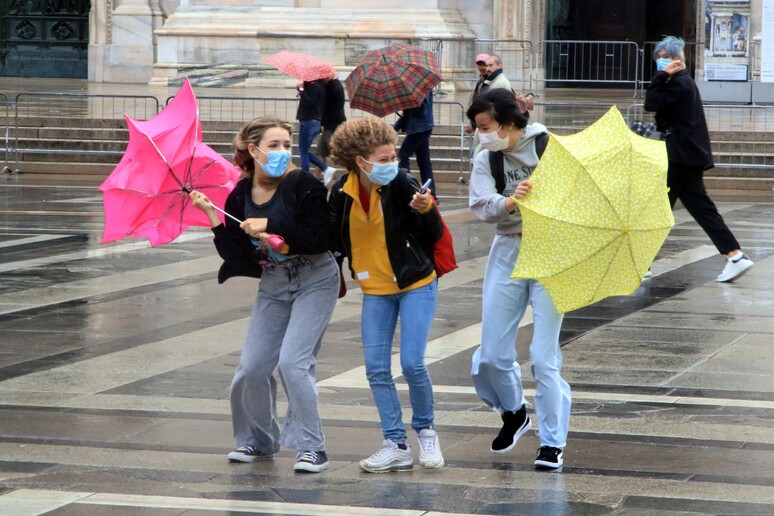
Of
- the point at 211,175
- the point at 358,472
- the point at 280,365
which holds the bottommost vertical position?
the point at 358,472

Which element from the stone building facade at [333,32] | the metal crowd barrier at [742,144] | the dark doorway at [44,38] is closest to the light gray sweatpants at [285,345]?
the metal crowd barrier at [742,144]

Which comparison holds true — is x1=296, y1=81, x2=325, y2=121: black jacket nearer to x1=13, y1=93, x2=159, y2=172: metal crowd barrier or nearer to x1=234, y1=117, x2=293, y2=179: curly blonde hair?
x1=13, y1=93, x2=159, y2=172: metal crowd barrier

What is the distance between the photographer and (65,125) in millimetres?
22344

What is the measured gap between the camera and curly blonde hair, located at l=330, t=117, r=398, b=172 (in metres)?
6.13

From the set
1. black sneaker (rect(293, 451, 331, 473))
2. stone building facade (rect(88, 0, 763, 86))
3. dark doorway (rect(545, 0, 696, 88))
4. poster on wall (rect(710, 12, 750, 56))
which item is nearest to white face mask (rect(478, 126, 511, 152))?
black sneaker (rect(293, 451, 331, 473))

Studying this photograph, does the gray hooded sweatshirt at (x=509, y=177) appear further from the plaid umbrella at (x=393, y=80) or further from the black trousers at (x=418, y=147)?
the black trousers at (x=418, y=147)

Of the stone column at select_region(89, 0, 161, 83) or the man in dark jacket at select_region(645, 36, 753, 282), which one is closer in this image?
the man in dark jacket at select_region(645, 36, 753, 282)

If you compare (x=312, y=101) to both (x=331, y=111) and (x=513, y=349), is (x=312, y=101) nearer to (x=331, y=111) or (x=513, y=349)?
(x=331, y=111)

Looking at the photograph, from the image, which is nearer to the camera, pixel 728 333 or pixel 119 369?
pixel 119 369

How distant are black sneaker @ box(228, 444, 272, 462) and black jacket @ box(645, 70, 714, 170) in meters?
6.01

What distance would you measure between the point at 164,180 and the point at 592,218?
1966mm

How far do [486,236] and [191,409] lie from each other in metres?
7.40

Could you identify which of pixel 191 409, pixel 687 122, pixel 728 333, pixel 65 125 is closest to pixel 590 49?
pixel 65 125

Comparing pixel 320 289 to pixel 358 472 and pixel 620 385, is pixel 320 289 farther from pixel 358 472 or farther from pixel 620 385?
pixel 620 385
